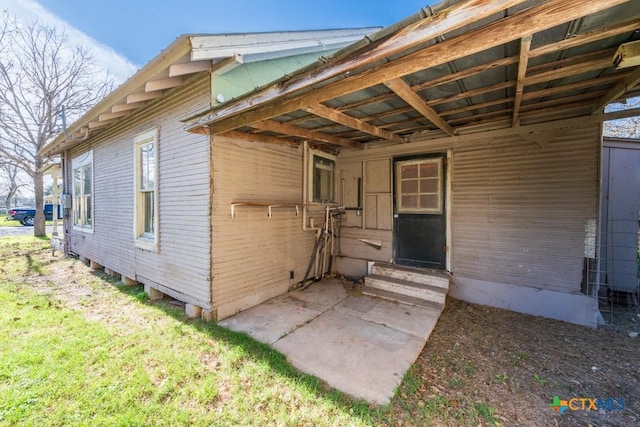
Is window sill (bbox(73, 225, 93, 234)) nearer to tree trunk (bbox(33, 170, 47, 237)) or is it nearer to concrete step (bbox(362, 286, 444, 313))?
concrete step (bbox(362, 286, 444, 313))

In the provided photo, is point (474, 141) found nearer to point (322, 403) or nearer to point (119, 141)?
point (322, 403)

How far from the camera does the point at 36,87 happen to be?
11531 millimetres

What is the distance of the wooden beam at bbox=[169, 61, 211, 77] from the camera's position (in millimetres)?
3355

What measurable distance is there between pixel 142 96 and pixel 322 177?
336 cm

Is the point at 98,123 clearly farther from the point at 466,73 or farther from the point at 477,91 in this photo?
the point at 477,91

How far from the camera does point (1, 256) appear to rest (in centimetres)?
733

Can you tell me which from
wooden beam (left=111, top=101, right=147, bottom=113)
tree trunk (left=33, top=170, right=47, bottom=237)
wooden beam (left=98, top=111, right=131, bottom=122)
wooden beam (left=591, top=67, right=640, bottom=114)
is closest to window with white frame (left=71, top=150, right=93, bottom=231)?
wooden beam (left=98, top=111, right=131, bottom=122)

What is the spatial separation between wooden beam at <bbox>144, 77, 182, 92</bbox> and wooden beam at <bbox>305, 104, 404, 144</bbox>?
2397mm

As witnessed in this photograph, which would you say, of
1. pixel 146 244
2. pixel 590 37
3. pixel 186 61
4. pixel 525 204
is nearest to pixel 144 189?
pixel 146 244

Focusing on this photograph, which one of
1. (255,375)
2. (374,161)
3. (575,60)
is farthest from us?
(374,161)

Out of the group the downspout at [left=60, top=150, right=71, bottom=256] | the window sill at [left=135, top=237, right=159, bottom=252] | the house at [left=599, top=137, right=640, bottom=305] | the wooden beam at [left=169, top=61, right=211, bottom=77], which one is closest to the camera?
the wooden beam at [left=169, top=61, right=211, bottom=77]

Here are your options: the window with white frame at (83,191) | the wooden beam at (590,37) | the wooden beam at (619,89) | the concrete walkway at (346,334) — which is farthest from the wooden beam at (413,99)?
the window with white frame at (83,191)

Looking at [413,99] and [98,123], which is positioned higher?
[98,123]

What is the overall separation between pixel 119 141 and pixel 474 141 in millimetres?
6703
